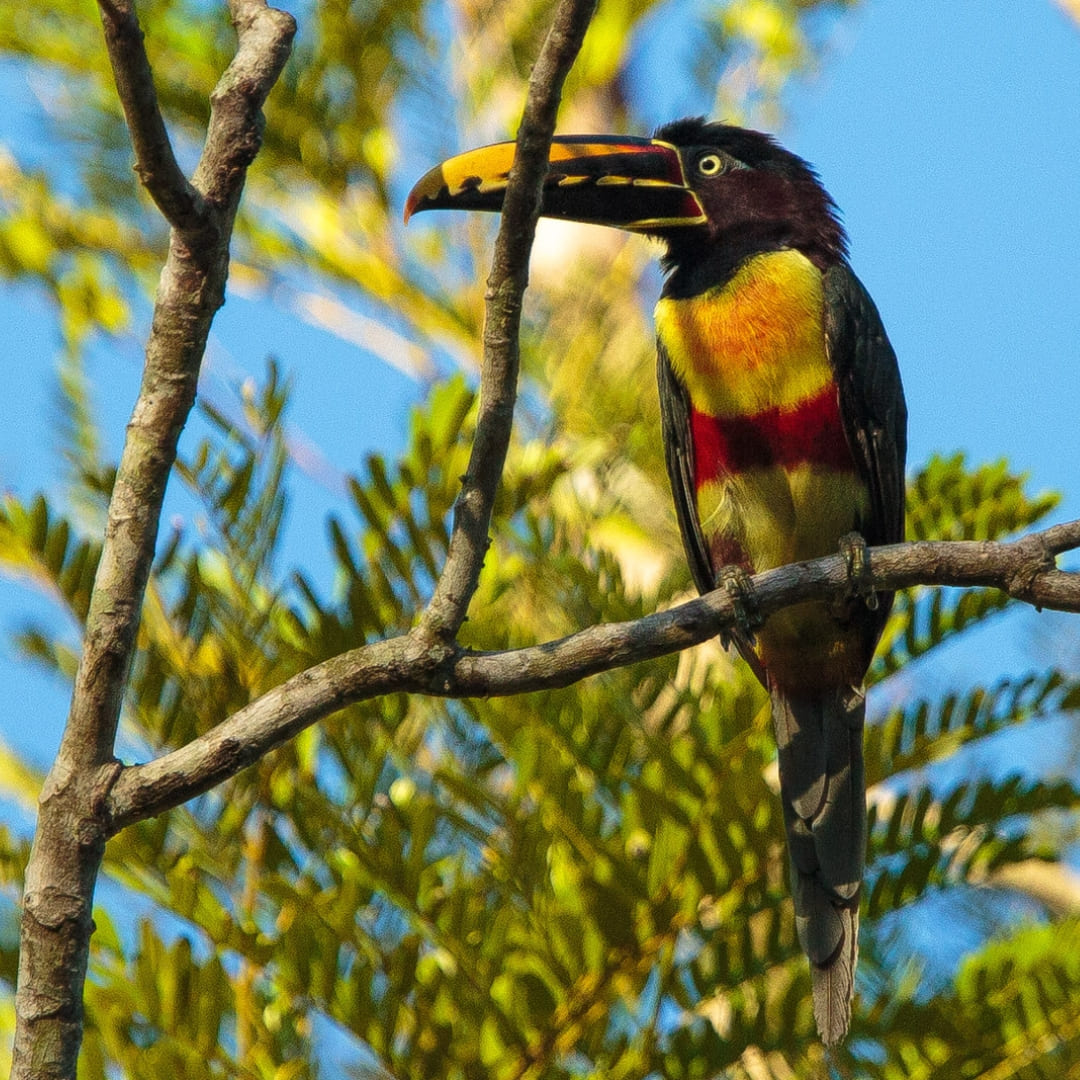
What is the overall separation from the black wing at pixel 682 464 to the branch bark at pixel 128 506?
6.47 ft

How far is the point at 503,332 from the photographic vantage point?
2.79 m

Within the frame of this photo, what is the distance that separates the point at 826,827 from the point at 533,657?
1609 millimetres

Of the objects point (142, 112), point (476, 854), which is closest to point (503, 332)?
point (142, 112)

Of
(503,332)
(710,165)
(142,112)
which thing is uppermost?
(710,165)

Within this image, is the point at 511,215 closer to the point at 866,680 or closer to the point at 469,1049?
the point at 469,1049

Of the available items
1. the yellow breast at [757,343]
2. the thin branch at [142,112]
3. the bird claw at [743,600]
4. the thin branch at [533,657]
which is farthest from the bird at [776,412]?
the thin branch at [142,112]

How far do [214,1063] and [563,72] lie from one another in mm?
2385

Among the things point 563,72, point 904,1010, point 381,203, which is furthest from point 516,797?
point 381,203

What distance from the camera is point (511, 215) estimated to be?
2.74m

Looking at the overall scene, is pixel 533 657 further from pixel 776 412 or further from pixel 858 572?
pixel 776 412

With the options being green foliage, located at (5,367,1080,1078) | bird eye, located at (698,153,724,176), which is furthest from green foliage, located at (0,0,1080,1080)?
bird eye, located at (698,153,724,176)

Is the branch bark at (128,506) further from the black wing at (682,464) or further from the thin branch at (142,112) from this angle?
the black wing at (682,464)

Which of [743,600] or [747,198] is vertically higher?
[747,198]

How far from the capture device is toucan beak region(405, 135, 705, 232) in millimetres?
4082
